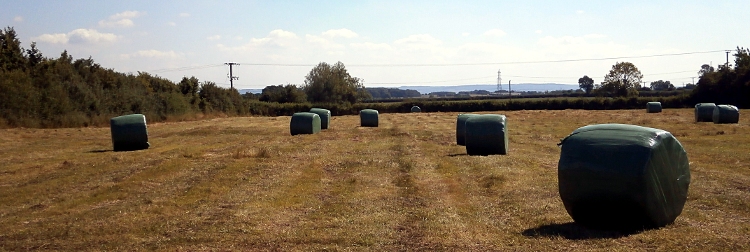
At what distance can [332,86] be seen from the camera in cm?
9831

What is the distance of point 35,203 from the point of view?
1210 centimetres

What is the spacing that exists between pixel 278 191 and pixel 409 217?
12.2 feet

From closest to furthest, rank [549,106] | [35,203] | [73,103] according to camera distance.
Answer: [35,203] < [73,103] < [549,106]

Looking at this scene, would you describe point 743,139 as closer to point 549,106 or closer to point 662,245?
point 662,245

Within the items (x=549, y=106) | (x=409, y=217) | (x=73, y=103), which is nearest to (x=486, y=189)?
(x=409, y=217)

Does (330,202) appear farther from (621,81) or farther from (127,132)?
(621,81)

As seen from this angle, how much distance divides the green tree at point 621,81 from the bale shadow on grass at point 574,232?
286 feet

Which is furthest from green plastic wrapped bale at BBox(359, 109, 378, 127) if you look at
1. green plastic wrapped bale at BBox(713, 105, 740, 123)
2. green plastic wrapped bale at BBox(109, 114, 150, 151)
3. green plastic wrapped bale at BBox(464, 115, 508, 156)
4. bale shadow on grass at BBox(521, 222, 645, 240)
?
bale shadow on grass at BBox(521, 222, 645, 240)

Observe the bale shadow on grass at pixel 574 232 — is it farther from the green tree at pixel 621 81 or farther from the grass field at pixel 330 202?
the green tree at pixel 621 81

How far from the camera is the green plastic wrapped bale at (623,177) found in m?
7.93

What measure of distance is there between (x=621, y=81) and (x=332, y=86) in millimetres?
38919

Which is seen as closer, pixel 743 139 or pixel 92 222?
pixel 92 222

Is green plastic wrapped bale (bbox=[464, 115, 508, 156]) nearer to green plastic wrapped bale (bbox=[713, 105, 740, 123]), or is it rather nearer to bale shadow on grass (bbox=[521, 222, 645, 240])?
bale shadow on grass (bbox=[521, 222, 645, 240])

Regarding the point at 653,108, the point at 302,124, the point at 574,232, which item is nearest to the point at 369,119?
the point at 302,124
